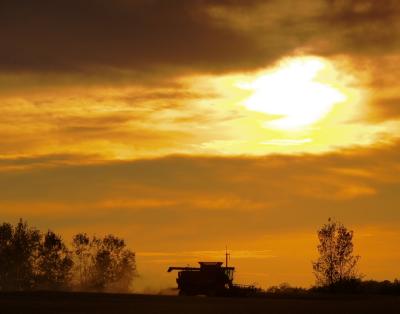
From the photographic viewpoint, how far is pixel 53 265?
130 metres

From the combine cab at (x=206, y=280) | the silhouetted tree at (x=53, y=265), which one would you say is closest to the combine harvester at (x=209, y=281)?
the combine cab at (x=206, y=280)

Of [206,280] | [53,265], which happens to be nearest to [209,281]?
[206,280]

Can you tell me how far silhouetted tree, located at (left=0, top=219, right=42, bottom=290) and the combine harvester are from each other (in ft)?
156

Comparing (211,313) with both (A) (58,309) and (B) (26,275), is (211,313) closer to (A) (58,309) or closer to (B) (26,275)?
(A) (58,309)

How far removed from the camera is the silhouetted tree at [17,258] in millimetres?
126062

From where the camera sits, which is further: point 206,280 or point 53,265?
point 53,265

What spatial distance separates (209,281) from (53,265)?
5157cm

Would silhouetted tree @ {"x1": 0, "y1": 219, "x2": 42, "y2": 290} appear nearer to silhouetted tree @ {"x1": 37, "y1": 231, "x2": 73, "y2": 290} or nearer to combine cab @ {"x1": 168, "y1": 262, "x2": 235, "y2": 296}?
silhouetted tree @ {"x1": 37, "y1": 231, "x2": 73, "y2": 290}

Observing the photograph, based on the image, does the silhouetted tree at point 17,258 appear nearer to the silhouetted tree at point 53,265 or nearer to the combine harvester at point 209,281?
the silhouetted tree at point 53,265

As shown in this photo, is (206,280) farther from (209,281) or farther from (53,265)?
(53,265)

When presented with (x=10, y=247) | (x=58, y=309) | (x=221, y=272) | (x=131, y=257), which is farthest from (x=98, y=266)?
(x=58, y=309)

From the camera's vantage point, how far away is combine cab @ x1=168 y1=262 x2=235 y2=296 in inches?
3376

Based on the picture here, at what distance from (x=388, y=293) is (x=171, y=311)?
Result: 46.0 metres

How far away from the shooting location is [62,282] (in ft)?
417
